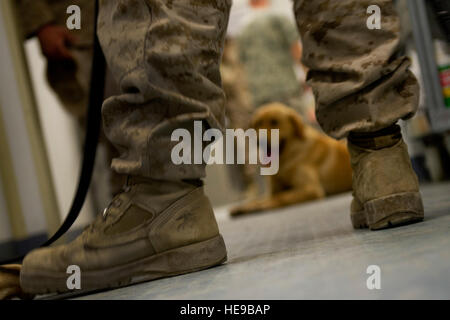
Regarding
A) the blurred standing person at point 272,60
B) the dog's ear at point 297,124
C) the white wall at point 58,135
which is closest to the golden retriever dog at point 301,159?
the dog's ear at point 297,124

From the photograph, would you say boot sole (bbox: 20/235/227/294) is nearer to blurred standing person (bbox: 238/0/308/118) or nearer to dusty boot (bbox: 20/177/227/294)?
dusty boot (bbox: 20/177/227/294)

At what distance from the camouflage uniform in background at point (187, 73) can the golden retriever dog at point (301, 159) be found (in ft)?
7.95

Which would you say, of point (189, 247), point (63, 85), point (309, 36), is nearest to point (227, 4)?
point (309, 36)

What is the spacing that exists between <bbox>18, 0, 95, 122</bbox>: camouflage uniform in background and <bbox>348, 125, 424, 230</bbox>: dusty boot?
4.50 ft

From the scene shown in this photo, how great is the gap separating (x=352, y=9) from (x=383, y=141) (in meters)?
0.24

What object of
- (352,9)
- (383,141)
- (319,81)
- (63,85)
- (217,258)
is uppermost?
(63,85)

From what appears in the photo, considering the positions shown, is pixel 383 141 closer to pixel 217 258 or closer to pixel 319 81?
pixel 319 81

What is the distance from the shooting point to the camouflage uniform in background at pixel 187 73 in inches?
27.4

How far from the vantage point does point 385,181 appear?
80cm

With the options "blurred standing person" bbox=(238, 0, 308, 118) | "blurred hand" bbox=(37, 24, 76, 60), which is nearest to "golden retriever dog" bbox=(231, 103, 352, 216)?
"blurred standing person" bbox=(238, 0, 308, 118)

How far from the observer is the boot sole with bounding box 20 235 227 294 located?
71cm

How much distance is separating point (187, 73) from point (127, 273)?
315mm

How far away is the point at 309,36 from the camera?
0.87 metres

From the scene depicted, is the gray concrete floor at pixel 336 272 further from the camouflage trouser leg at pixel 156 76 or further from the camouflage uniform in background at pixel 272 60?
the camouflage uniform in background at pixel 272 60
